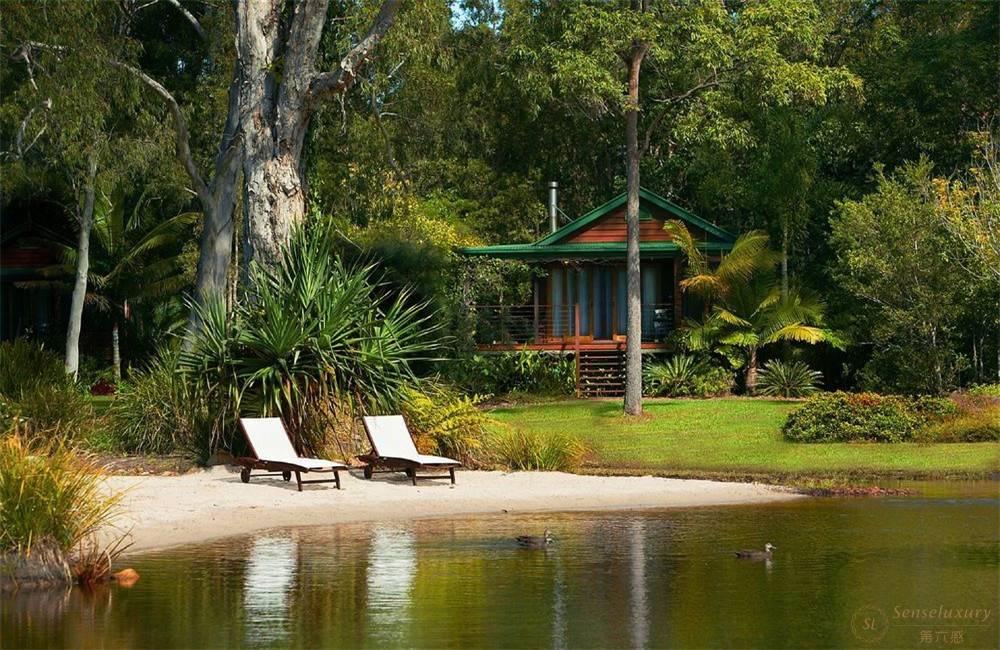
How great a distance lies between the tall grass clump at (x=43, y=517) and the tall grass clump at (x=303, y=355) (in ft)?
25.5

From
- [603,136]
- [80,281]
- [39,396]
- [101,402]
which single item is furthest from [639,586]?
[603,136]

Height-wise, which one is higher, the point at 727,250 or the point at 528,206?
the point at 528,206

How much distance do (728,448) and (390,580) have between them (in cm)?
1409

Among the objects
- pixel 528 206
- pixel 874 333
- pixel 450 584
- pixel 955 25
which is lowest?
pixel 450 584

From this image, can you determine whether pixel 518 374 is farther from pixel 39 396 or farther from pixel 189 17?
pixel 39 396

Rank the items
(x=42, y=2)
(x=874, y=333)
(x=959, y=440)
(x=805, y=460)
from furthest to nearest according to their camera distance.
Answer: (x=874, y=333) → (x=42, y=2) → (x=959, y=440) → (x=805, y=460)

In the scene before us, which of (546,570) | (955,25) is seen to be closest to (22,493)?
(546,570)

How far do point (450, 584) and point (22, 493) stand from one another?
3.82 metres

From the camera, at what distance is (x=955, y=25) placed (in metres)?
45.8

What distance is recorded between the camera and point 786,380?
122ft

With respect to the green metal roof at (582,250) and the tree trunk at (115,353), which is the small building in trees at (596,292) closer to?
the green metal roof at (582,250)

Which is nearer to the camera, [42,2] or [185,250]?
[42,2]

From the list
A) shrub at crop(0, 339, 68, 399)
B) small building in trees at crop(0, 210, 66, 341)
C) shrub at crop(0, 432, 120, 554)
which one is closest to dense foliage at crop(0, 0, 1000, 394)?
small building in trees at crop(0, 210, 66, 341)

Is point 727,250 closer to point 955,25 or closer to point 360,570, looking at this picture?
point 955,25
